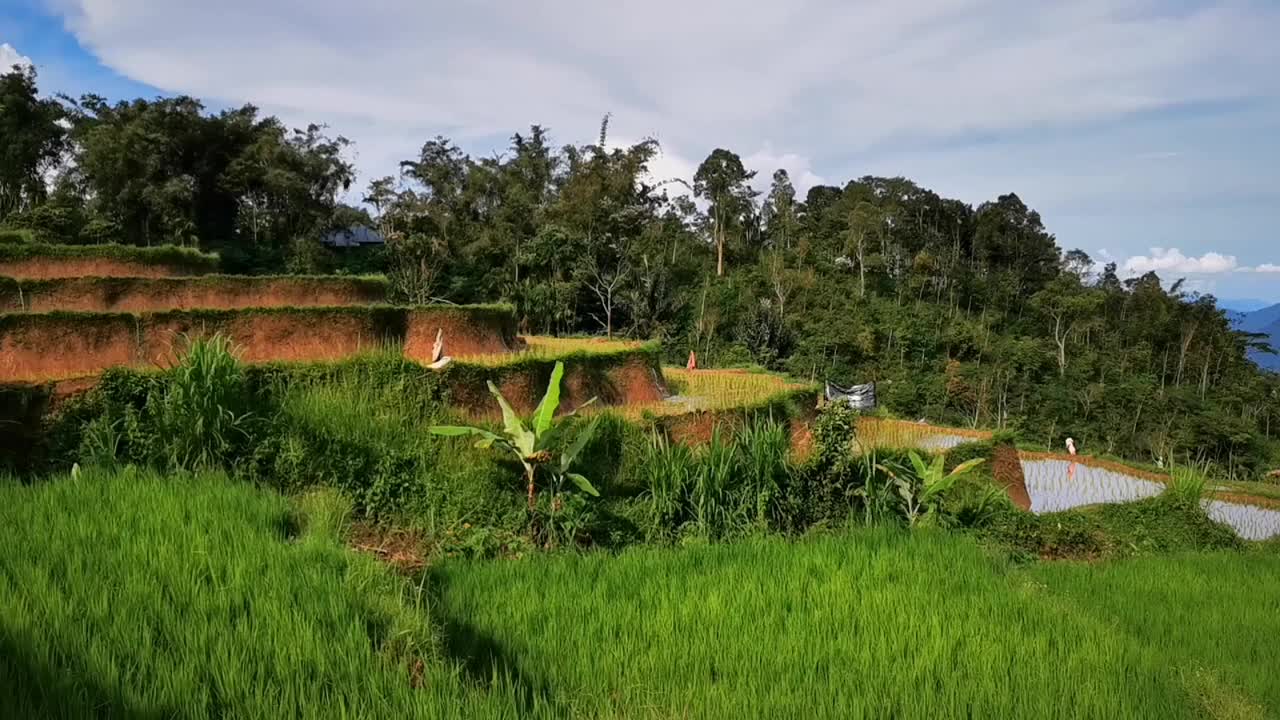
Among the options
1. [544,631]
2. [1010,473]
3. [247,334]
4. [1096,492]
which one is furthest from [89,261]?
[1096,492]

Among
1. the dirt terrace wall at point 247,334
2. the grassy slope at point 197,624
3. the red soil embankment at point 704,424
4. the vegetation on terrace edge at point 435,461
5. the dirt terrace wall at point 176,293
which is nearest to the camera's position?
the grassy slope at point 197,624

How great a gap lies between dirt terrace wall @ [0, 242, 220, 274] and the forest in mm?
9770

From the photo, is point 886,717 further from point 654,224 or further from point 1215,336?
point 1215,336

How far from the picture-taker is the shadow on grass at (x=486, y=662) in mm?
2523

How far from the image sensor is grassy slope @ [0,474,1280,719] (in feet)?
7.58

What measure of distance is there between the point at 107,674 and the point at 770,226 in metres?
45.1

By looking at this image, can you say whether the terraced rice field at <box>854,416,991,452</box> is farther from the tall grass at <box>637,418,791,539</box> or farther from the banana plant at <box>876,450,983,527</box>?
the tall grass at <box>637,418,791,539</box>

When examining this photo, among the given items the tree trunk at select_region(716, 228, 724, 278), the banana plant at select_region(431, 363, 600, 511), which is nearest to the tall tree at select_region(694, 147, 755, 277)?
the tree trunk at select_region(716, 228, 724, 278)

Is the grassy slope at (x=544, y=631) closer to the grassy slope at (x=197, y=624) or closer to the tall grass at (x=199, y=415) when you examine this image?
Answer: the grassy slope at (x=197, y=624)

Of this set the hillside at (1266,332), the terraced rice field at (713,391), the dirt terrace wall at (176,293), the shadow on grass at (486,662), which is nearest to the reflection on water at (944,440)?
the terraced rice field at (713,391)

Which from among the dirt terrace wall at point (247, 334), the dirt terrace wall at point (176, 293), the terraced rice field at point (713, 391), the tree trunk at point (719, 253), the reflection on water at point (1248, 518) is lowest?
the reflection on water at point (1248, 518)

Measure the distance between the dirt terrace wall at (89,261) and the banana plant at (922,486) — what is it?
11.4 metres

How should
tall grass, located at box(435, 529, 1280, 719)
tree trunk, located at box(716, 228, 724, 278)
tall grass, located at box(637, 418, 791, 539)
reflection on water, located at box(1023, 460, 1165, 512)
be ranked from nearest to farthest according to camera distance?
1. tall grass, located at box(435, 529, 1280, 719)
2. tall grass, located at box(637, 418, 791, 539)
3. reflection on water, located at box(1023, 460, 1165, 512)
4. tree trunk, located at box(716, 228, 724, 278)

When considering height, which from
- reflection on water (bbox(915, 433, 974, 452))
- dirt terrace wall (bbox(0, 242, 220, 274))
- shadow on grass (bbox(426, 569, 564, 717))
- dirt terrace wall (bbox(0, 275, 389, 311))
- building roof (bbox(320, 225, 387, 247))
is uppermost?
building roof (bbox(320, 225, 387, 247))
